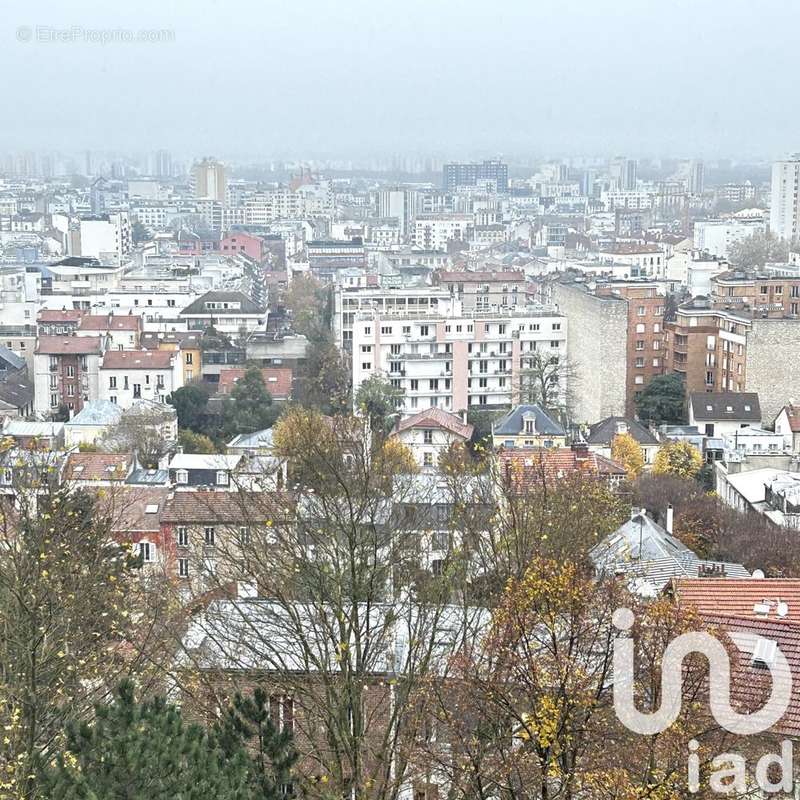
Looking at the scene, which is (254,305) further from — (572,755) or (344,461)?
(572,755)

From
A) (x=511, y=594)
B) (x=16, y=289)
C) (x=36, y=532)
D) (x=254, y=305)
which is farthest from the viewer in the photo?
(x=16, y=289)

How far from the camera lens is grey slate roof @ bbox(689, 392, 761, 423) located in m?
18.2

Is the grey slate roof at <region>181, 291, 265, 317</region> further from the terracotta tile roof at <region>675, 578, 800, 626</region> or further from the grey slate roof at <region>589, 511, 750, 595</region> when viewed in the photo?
the terracotta tile roof at <region>675, 578, 800, 626</region>

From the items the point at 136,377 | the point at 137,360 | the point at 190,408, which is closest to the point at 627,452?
the point at 190,408

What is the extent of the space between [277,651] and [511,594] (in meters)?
1.52

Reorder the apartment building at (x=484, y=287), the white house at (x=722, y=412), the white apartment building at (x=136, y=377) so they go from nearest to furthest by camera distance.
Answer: the white house at (x=722, y=412) → the white apartment building at (x=136, y=377) → the apartment building at (x=484, y=287)

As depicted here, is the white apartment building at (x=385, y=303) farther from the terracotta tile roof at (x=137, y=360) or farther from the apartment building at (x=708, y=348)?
the apartment building at (x=708, y=348)

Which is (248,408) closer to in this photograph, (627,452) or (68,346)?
(68,346)

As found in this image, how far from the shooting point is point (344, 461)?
24.7ft

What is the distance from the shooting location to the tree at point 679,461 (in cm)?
1575

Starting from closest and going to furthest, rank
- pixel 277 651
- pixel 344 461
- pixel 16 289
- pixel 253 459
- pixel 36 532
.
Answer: pixel 277 651, pixel 36 532, pixel 344 461, pixel 253 459, pixel 16 289

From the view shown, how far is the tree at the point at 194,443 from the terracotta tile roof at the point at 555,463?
3.91m

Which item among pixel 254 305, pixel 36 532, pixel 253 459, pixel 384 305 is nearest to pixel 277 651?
pixel 36 532

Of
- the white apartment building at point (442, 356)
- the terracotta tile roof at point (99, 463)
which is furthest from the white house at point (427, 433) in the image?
the terracotta tile roof at point (99, 463)
